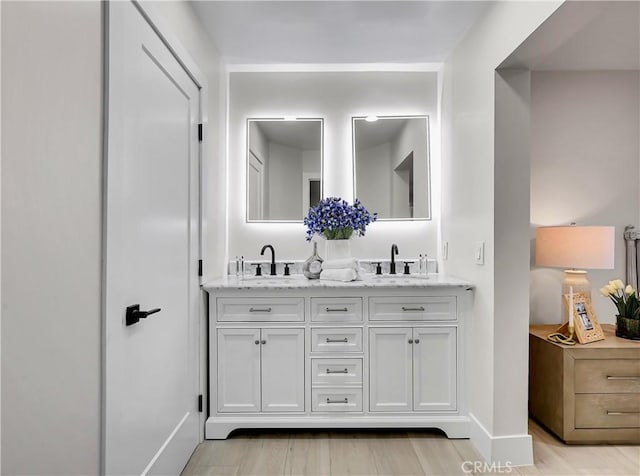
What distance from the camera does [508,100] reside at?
208cm

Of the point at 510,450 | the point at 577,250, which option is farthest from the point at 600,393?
the point at 577,250

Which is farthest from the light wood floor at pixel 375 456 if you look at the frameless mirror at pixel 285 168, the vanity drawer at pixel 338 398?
the frameless mirror at pixel 285 168

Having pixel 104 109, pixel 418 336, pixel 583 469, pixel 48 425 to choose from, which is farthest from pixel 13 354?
pixel 583 469

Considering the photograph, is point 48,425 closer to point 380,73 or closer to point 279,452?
point 279,452

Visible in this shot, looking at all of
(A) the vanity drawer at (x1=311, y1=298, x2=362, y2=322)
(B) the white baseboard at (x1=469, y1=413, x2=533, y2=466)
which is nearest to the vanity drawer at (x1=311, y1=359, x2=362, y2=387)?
(A) the vanity drawer at (x1=311, y1=298, x2=362, y2=322)

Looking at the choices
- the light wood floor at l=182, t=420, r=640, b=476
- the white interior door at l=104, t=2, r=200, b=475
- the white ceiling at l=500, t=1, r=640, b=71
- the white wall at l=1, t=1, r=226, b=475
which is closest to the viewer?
the white wall at l=1, t=1, r=226, b=475

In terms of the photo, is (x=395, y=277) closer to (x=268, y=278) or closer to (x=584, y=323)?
(x=268, y=278)

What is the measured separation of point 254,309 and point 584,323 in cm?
202

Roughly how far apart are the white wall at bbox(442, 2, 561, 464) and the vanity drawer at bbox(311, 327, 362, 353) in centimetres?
71

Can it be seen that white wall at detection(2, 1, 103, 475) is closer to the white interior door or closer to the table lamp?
the white interior door

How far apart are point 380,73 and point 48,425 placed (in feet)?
9.83

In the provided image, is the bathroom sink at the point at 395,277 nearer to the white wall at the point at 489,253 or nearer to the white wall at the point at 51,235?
the white wall at the point at 489,253

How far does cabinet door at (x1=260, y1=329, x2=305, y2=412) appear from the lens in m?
2.35

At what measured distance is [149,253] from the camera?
161cm
